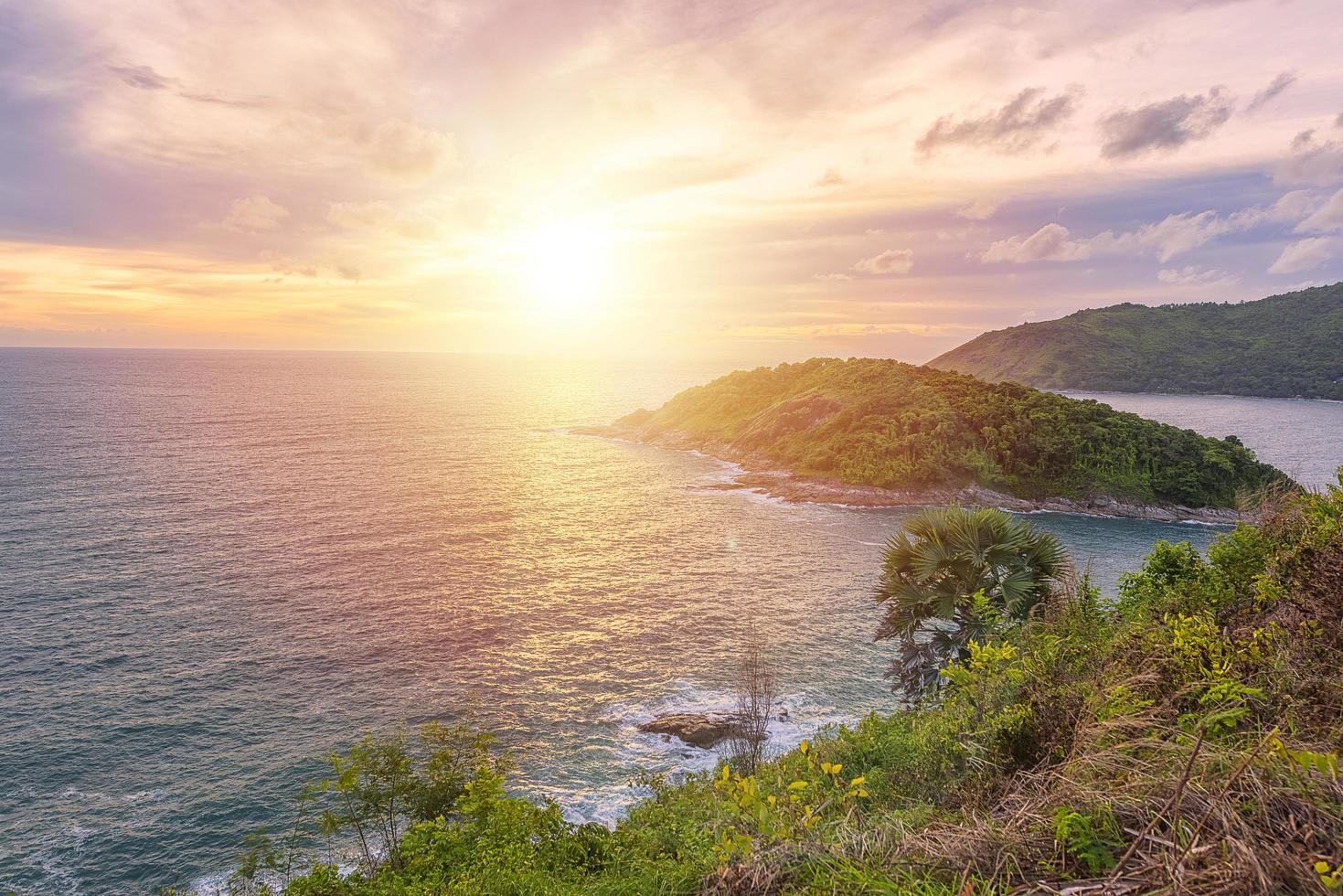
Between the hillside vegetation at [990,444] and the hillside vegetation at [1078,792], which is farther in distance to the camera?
the hillside vegetation at [990,444]

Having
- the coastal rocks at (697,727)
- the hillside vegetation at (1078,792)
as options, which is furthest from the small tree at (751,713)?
the hillside vegetation at (1078,792)

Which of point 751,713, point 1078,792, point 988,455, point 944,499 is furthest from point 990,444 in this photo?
point 1078,792

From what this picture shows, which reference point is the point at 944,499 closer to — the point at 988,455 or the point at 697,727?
the point at 988,455

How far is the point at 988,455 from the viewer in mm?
93625

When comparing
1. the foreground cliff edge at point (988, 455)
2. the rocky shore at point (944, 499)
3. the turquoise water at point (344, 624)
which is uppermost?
the foreground cliff edge at point (988, 455)

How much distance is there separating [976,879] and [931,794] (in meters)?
6.28

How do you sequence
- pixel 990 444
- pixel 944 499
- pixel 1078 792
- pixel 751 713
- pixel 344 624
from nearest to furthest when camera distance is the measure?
pixel 1078 792
pixel 751 713
pixel 344 624
pixel 944 499
pixel 990 444

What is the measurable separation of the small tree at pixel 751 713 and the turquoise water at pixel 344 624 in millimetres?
1569

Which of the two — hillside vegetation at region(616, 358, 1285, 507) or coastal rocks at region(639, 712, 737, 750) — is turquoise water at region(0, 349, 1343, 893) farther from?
hillside vegetation at region(616, 358, 1285, 507)

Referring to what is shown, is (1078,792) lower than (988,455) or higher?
higher

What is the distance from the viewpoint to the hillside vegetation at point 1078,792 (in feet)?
14.9

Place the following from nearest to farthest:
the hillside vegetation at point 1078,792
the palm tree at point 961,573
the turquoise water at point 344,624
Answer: the hillside vegetation at point 1078,792, the palm tree at point 961,573, the turquoise water at point 344,624

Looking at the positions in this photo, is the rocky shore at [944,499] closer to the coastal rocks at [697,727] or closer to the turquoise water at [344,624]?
the turquoise water at [344,624]

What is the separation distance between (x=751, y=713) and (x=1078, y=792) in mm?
29242
